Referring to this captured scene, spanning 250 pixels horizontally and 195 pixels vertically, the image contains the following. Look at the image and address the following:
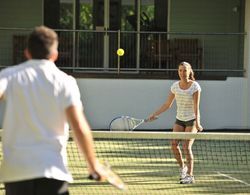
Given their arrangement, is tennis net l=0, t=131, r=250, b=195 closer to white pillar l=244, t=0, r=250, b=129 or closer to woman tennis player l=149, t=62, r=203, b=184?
woman tennis player l=149, t=62, r=203, b=184

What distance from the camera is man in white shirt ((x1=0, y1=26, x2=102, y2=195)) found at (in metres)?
4.01

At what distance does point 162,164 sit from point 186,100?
8.71ft

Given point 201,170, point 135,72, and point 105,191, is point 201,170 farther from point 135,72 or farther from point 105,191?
point 135,72

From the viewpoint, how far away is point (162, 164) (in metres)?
11.9

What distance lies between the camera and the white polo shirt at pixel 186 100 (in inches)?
373

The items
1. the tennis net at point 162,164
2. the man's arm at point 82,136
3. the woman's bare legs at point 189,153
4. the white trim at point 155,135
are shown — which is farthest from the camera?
the woman's bare legs at point 189,153

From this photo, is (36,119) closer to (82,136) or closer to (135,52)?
(82,136)

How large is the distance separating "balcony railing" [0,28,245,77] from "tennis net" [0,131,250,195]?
446cm

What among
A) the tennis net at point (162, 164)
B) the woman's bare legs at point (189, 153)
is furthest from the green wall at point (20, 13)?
the woman's bare legs at point (189, 153)

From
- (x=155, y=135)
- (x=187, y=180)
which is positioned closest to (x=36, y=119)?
(x=155, y=135)

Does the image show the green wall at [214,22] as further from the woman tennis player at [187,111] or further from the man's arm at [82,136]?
the man's arm at [82,136]

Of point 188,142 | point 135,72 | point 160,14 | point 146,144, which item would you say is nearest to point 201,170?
point 188,142

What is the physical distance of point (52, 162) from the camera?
159 inches

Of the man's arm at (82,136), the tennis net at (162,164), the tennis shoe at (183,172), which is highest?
the man's arm at (82,136)
